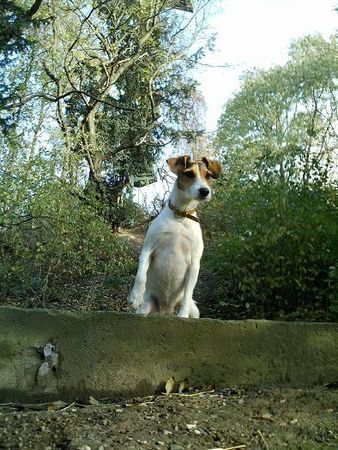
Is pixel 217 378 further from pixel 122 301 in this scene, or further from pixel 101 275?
pixel 101 275

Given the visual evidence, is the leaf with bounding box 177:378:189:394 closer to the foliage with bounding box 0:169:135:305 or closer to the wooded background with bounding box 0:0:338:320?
the wooded background with bounding box 0:0:338:320

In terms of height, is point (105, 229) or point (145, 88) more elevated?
point (145, 88)

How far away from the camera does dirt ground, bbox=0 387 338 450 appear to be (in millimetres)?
2721

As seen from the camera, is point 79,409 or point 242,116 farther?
point 242,116

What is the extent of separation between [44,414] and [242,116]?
129ft

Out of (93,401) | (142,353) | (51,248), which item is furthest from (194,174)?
(51,248)

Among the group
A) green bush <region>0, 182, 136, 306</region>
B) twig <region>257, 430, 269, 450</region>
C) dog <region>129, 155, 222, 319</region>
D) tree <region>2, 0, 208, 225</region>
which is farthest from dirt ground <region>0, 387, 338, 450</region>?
tree <region>2, 0, 208, 225</region>

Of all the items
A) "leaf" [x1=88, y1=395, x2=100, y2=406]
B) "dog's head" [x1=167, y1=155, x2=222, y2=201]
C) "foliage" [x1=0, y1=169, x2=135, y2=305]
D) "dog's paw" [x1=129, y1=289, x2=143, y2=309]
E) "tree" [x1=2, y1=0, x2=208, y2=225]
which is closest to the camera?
"leaf" [x1=88, y1=395, x2=100, y2=406]

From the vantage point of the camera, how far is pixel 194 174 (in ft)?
17.5

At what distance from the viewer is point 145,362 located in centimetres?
364

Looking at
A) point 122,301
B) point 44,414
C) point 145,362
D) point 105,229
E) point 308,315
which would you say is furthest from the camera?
point 105,229

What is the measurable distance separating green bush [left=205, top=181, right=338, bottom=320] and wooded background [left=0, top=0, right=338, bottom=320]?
2 cm

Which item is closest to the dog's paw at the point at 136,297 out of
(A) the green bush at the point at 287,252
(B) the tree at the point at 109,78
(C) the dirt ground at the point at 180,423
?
(C) the dirt ground at the point at 180,423

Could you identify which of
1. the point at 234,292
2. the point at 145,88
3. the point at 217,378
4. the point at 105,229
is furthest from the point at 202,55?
the point at 217,378
